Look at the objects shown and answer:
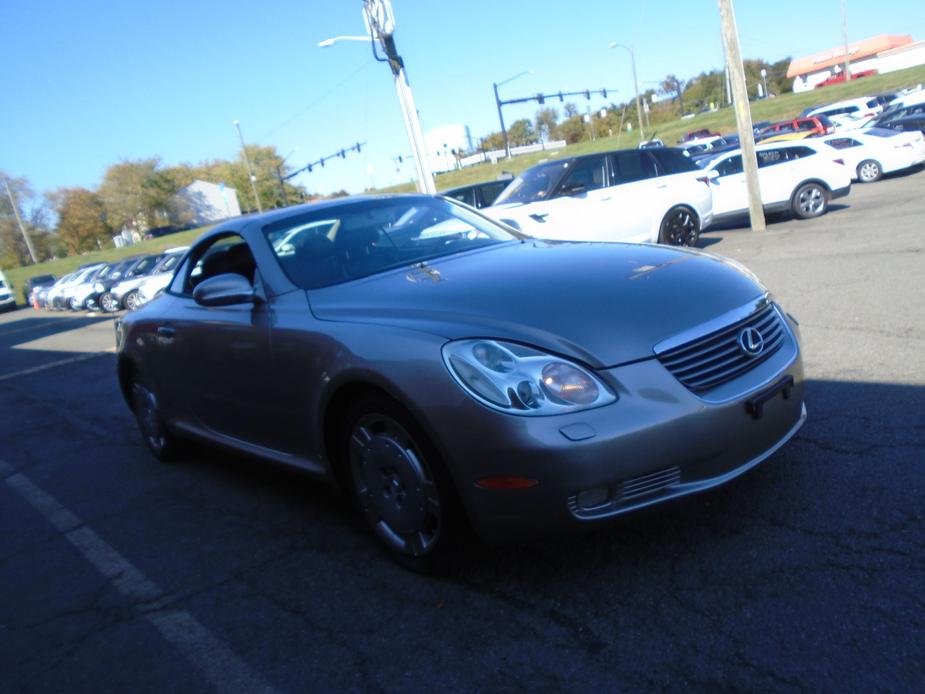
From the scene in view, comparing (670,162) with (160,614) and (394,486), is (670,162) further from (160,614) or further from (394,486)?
(160,614)

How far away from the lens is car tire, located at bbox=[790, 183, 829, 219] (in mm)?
14062

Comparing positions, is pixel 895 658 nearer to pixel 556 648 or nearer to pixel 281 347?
pixel 556 648

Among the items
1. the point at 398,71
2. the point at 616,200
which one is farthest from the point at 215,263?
the point at 398,71

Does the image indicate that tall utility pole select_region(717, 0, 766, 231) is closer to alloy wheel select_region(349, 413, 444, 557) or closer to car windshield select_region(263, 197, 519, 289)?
car windshield select_region(263, 197, 519, 289)

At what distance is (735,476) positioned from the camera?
2912mm

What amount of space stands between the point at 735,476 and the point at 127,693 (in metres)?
2.34

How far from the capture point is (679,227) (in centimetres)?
1139

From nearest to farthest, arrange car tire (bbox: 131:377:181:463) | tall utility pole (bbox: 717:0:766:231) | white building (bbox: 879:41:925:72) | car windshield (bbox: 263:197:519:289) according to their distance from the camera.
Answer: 1. car windshield (bbox: 263:197:519:289)
2. car tire (bbox: 131:377:181:463)
3. tall utility pole (bbox: 717:0:766:231)
4. white building (bbox: 879:41:925:72)

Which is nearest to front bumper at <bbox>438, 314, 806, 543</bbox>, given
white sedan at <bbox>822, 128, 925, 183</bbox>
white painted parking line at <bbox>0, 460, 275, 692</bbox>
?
white painted parking line at <bbox>0, 460, 275, 692</bbox>

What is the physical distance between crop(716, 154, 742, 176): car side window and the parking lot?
10846mm

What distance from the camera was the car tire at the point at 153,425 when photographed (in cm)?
554

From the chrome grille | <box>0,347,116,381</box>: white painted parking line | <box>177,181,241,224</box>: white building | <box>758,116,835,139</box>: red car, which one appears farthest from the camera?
<box>177,181,241,224</box>: white building

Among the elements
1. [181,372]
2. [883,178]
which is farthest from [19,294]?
[181,372]

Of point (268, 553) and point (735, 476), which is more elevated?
point (735, 476)
